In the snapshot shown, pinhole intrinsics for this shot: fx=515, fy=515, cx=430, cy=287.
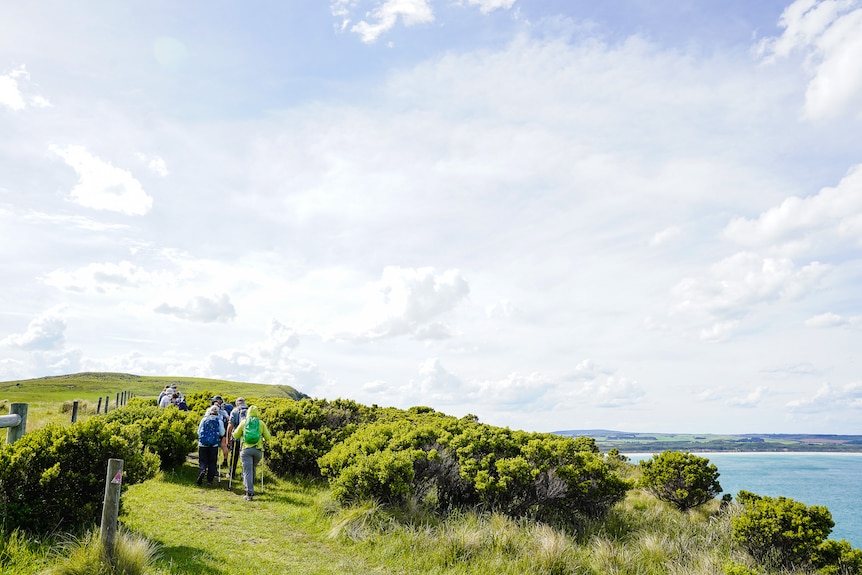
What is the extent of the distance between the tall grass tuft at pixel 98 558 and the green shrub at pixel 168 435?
300 inches

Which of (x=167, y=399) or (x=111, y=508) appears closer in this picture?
(x=111, y=508)

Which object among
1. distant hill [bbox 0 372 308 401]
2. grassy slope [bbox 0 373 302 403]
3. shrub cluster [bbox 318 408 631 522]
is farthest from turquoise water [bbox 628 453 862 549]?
grassy slope [bbox 0 373 302 403]

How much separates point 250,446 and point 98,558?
6.65m

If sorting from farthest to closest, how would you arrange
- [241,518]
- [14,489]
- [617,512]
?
[617,512], [241,518], [14,489]

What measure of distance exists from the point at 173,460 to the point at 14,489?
8.04 meters

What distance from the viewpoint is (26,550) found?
643 cm

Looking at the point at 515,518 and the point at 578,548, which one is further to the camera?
the point at 515,518

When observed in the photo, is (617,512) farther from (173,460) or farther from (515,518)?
(173,460)

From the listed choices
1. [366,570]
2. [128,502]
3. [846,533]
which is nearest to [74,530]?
[128,502]

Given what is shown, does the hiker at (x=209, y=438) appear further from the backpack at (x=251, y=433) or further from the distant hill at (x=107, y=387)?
the distant hill at (x=107, y=387)

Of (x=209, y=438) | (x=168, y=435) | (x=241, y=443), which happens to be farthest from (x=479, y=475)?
(x=168, y=435)

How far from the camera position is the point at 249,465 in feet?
41.4

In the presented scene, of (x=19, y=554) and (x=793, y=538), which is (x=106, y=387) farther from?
(x=793, y=538)

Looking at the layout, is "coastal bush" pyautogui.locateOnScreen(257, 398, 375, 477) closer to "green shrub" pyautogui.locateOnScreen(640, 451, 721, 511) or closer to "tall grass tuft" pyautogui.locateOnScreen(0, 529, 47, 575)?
"tall grass tuft" pyautogui.locateOnScreen(0, 529, 47, 575)
